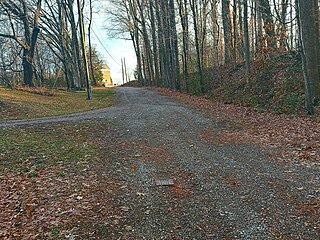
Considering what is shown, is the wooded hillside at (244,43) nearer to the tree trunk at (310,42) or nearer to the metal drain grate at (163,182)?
the tree trunk at (310,42)

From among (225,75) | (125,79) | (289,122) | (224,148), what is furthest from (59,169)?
(125,79)

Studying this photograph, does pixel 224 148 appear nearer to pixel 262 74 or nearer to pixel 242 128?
pixel 242 128

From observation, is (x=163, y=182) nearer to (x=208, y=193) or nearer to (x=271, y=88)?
(x=208, y=193)

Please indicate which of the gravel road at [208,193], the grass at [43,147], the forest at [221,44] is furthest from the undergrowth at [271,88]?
the grass at [43,147]

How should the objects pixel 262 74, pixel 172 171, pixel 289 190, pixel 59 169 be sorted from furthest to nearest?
pixel 262 74 → pixel 59 169 → pixel 172 171 → pixel 289 190

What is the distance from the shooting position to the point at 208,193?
15.5ft

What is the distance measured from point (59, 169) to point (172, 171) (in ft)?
7.89

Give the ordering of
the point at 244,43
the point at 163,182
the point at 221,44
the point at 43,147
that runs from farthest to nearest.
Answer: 1. the point at 221,44
2. the point at 244,43
3. the point at 43,147
4. the point at 163,182

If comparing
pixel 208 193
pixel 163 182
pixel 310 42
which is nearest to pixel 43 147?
pixel 163 182

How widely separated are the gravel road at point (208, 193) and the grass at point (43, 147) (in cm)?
87

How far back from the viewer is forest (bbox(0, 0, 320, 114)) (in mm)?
11758

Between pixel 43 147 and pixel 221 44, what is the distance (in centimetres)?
2633

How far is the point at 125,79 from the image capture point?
286 feet

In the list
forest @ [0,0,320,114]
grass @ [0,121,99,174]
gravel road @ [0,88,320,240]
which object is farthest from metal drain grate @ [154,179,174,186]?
forest @ [0,0,320,114]
